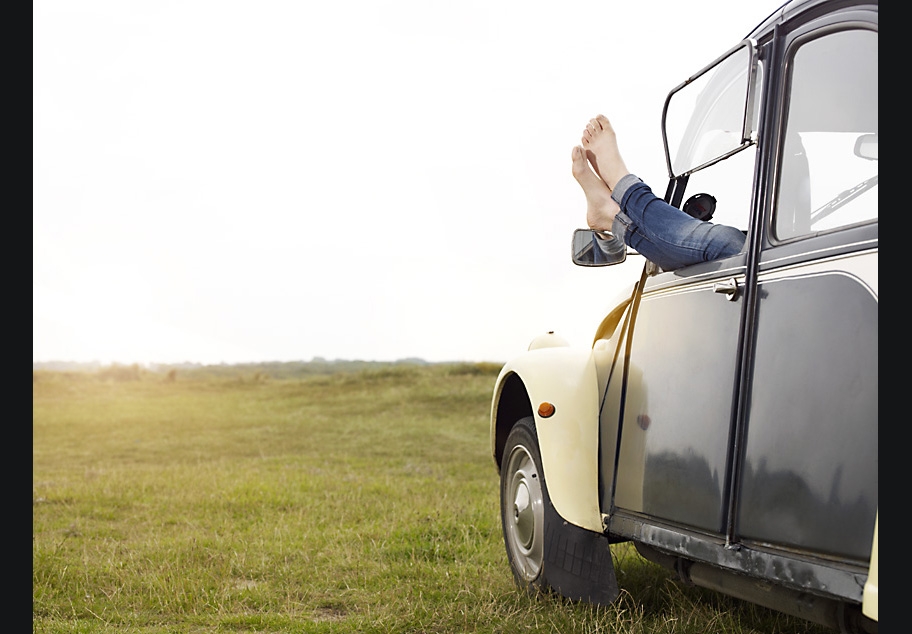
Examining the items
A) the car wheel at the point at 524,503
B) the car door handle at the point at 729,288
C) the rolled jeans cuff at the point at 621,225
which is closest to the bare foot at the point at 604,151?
the rolled jeans cuff at the point at 621,225

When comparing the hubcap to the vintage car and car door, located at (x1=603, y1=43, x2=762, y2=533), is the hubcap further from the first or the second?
car door, located at (x1=603, y1=43, x2=762, y2=533)

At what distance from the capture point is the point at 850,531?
7.62 feet

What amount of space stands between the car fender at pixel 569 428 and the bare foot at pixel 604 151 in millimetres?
916

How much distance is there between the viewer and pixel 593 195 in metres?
3.87

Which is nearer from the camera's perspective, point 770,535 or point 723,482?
point 770,535

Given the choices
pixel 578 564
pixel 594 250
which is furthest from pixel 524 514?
pixel 594 250

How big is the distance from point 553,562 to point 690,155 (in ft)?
6.77

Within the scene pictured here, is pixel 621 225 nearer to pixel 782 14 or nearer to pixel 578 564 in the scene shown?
pixel 782 14

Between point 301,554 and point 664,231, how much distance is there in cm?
379

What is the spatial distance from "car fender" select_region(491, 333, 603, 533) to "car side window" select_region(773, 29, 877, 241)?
1452 millimetres

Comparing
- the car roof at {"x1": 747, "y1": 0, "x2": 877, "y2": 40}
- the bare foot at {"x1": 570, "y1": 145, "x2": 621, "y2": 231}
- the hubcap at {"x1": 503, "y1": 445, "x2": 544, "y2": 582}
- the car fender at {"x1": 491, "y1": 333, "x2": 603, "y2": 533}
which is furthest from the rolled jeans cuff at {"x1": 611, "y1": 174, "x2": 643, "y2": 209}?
the hubcap at {"x1": 503, "y1": 445, "x2": 544, "y2": 582}

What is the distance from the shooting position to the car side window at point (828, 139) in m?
2.62

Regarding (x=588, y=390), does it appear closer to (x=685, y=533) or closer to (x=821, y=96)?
(x=685, y=533)
